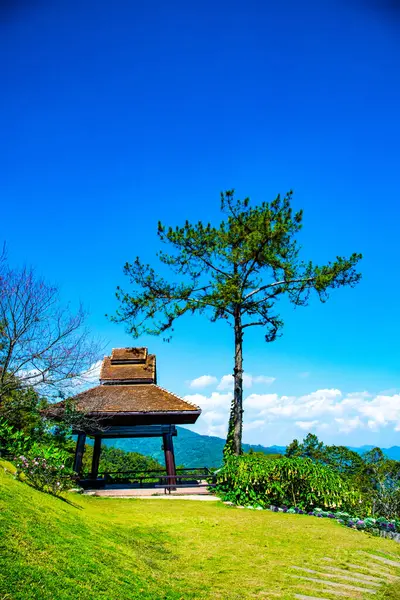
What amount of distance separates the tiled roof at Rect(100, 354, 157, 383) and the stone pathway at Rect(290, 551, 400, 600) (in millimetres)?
14087

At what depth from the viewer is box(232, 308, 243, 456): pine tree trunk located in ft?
58.6

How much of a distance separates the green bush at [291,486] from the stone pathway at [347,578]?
5837 mm

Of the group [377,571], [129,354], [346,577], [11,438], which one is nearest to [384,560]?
[377,571]

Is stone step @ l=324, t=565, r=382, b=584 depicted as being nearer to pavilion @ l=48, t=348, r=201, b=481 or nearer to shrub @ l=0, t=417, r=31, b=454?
shrub @ l=0, t=417, r=31, b=454

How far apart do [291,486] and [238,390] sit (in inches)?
216

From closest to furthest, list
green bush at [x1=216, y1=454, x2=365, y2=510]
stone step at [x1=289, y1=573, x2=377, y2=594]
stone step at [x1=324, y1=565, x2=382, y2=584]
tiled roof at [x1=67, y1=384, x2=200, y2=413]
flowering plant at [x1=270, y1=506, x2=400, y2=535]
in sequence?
stone step at [x1=289, y1=573, x2=377, y2=594] < stone step at [x1=324, y1=565, x2=382, y2=584] < flowering plant at [x1=270, y1=506, x2=400, y2=535] < green bush at [x1=216, y1=454, x2=365, y2=510] < tiled roof at [x1=67, y1=384, x2=200, y2=413]

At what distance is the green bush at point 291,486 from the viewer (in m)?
13.3

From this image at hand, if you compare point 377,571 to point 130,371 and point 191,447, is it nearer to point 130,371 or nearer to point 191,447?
point 130,371

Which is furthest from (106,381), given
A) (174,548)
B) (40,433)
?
(174,548)

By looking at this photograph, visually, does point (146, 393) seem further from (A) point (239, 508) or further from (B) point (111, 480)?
(A) point (239, 508)

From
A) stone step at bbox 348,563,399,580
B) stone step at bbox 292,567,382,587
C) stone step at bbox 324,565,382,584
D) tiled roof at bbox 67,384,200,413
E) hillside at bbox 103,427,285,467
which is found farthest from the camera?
hillside at bbox 103,427,285,467

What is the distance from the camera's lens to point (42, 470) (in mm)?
9094

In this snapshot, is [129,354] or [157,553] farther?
[129,354]

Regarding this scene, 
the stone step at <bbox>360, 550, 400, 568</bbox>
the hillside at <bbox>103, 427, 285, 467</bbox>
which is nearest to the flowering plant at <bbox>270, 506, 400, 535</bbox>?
the stone step at <bbox>360, 550, 400, 568</bbox>
